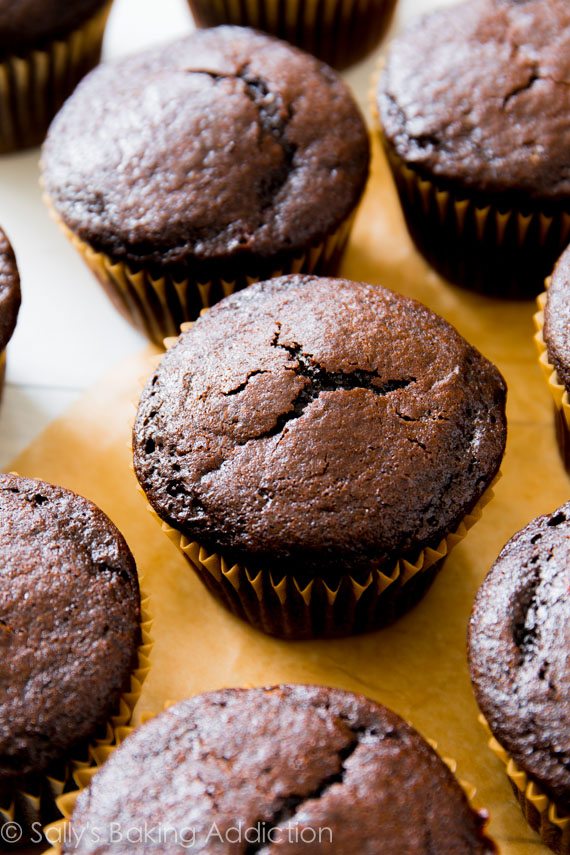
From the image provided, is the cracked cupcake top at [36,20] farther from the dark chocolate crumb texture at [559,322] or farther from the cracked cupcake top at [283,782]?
the cracked cupcake top at [283,782]

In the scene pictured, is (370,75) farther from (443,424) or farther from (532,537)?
(532,537)

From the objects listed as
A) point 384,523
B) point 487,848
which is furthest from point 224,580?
point 487,848

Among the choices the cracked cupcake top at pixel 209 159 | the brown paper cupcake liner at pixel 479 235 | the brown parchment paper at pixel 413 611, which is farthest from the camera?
the brown paper cupcake liner at pixel 479 235

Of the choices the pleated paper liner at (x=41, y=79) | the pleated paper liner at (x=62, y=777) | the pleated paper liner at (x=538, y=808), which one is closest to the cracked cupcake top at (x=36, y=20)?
the pleated paper liner at (x=41, y=79)

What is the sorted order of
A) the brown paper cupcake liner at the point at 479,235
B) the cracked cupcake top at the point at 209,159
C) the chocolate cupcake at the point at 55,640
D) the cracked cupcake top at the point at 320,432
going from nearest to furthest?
1. the chocolate cupcake at the point at 55,640
2. the cracked cupcake top at the point at 320,432
3. the cracked cupcake top at the point at 209,159
4. the brown paper cupcake liner at the point at 479,235

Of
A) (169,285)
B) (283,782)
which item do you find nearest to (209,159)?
(169,285)

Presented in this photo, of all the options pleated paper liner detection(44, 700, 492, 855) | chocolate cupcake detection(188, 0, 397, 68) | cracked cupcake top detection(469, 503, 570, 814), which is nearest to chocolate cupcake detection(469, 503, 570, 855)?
cracked cupcake top detection(469, 503, 570, 814)
